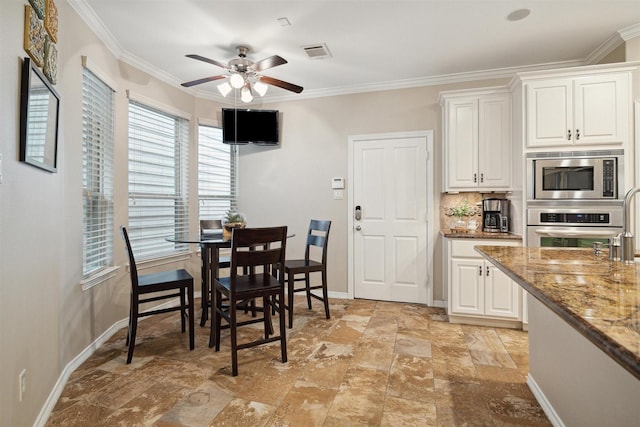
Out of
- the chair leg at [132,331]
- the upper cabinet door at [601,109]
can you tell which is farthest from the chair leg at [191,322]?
the upper cabinet door at [601,109]

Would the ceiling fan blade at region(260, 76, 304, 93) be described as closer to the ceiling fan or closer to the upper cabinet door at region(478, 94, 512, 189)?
the ceiling fan

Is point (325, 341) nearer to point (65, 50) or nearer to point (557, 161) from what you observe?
point (557, 161)

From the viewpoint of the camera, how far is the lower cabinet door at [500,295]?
10.5 ft

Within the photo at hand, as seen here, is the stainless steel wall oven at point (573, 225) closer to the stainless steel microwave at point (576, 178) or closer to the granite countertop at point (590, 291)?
the stainless steel microwave at point (576, 178)

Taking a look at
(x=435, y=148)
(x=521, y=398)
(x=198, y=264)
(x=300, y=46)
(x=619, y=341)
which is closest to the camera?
(x=619, y=341)

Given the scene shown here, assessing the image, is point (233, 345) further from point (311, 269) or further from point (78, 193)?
point (78, 193)

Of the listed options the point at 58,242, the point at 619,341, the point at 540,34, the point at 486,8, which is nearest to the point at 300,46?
the point at 486,8

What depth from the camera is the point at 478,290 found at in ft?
10.8

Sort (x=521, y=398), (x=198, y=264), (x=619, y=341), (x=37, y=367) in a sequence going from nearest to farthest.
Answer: (x=619, y=341), (x=37, y=367), (x=521, y=398), (x=198, y=264)

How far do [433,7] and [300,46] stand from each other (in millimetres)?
1207

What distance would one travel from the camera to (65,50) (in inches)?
93.1

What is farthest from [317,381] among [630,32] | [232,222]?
[630,32]

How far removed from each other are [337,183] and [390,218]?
0.79 meters

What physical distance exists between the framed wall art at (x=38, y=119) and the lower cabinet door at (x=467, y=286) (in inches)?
131
